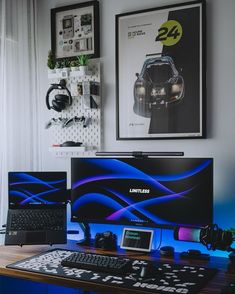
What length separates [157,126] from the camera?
2.35 meters

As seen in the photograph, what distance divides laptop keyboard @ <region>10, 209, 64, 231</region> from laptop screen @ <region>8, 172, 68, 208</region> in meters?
0.05

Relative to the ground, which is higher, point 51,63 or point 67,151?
point 51,63

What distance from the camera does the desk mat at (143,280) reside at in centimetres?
164

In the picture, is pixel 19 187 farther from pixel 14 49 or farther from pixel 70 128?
pixel 14 49

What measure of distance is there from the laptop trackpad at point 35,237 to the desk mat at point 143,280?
0.19m

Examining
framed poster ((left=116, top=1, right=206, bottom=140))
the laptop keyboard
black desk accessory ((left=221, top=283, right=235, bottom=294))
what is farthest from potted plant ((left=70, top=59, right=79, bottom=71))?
black desk accessory ((left=221, top=283, right=235, bottom=294))

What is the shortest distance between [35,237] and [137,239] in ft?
1.80

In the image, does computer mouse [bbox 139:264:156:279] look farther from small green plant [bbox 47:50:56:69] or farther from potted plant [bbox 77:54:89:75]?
small green plant [bbox 47:50:56:69]

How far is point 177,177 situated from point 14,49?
1.33 m

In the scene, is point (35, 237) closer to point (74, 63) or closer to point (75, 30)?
point (74, 63)

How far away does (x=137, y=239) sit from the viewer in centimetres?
221

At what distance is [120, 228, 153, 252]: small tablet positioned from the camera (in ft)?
7.14

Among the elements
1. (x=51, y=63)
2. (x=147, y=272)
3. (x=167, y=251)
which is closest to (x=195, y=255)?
(x=167, y=251)

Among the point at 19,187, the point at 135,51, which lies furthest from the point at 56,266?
the point at 135,51
